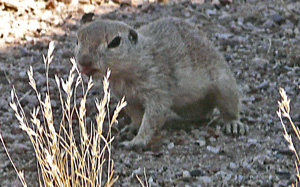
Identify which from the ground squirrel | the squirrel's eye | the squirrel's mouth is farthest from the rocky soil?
the squirrel's eye

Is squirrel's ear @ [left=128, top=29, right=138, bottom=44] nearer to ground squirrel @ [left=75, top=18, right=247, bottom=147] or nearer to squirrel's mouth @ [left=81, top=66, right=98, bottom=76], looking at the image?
ground squirrel @ [left=75, top=18, right=247, bottom=147]

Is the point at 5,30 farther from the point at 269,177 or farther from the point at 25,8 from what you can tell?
the point at 269,177

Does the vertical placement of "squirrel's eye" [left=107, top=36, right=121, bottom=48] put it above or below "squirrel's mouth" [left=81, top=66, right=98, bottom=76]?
above

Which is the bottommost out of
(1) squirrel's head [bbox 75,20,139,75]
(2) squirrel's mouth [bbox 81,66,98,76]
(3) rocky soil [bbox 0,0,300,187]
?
(3) rocky soil [bbox 0,0,300,187]

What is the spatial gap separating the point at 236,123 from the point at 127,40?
131 centimetres

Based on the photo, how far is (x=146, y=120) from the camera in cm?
505

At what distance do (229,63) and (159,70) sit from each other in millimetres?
1623

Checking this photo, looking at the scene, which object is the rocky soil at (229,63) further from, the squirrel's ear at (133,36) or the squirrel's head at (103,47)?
the squirrel's ear at (133,36)

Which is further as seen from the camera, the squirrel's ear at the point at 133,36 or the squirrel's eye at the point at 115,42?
the squirrel's ear at the point at 133,36

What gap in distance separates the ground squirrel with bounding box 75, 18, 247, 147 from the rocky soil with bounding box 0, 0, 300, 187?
22 centimetres

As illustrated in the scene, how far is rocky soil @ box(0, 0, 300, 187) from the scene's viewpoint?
4473 millimetres

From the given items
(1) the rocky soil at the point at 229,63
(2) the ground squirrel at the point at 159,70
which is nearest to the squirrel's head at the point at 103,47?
(2) the ground squirrel at the point at 159,70

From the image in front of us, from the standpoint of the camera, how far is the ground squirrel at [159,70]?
4703mm

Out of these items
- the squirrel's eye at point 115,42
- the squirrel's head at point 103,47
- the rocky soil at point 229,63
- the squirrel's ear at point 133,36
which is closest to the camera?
the rocky soil at point 229,63
